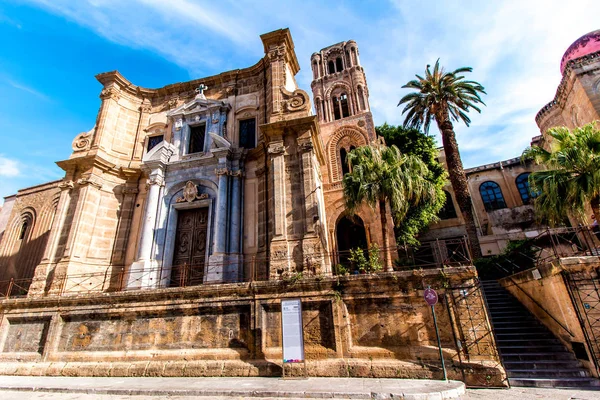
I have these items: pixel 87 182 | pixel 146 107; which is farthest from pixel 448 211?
pixel 87 182

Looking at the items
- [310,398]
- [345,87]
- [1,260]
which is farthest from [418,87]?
[1,260]

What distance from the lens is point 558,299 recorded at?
28.0 feet

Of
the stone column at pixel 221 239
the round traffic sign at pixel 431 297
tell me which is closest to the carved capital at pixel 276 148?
the stone column at pixel 221 239

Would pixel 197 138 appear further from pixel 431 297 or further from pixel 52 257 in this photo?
pixel 431 297

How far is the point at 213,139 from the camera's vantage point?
13945mm

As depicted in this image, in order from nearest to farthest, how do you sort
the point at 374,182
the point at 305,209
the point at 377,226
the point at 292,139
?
1. the point at 305,209
2. the point at 292,139
3. the point at 374,182
4. the point at 377,226

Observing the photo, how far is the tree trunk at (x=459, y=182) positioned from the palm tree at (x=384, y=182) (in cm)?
341

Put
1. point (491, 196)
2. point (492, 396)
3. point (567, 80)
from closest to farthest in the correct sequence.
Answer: point (492, 396), point (567, 80), point (491, 196)

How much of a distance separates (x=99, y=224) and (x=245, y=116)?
8.69 meters

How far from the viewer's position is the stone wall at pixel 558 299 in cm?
775

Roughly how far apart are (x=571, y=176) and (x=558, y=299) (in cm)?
545

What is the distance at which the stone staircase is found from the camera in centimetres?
737

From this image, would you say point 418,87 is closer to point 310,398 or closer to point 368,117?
point 368,117

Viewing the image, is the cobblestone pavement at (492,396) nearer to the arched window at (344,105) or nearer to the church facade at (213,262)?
the church facade at (213,262)
